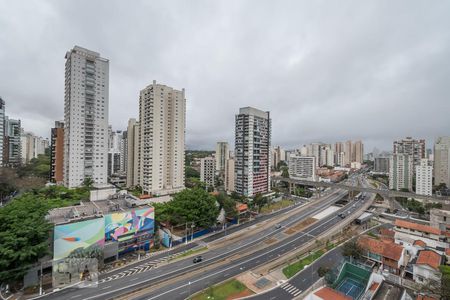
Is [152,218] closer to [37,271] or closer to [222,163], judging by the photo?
[37,271]

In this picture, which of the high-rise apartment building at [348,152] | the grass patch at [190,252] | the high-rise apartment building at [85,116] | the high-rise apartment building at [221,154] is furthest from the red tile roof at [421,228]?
the high-rise apartment building at [348,152]

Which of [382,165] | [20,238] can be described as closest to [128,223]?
[20,238]

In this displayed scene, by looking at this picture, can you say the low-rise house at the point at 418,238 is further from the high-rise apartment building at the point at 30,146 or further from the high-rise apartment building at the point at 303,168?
the high-rise apartment building at the point at 30,146

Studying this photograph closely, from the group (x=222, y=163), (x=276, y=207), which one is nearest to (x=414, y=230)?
(x=276, y=207)

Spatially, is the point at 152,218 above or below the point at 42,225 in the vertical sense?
below

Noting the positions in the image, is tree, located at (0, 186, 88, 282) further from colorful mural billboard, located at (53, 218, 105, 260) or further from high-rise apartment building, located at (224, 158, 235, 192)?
high-rise apartment building, located at (224, 158, 235, 192)

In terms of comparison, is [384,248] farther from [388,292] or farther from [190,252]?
[190,252]
